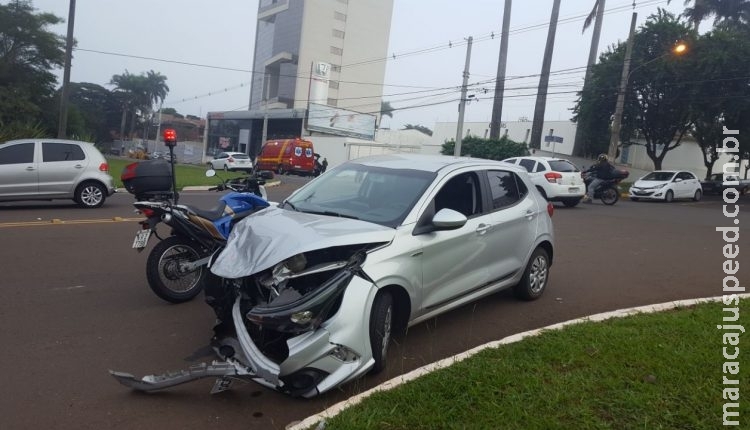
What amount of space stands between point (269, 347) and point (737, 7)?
4698cm

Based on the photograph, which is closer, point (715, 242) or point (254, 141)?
point (715, 242)

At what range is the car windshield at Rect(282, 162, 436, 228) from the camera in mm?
4816

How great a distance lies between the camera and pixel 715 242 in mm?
11828

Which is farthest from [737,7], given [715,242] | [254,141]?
[254,141]

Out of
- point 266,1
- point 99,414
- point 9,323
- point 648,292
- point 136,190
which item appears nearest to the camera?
point 99,414

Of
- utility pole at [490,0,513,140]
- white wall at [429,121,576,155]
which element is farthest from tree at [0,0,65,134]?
utility pole at [490,0,513,140]

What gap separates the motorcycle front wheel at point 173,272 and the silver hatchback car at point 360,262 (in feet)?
4.15

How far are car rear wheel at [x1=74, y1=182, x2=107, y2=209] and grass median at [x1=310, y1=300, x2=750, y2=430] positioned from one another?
38.0 ft

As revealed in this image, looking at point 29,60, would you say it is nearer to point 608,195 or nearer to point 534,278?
point 608,195

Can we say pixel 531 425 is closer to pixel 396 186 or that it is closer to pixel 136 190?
pixel 396 186

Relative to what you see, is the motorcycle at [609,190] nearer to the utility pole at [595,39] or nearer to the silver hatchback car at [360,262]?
the silver hatchback car at [360,262]

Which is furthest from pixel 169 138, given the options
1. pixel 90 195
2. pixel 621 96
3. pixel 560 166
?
pixel 621 96

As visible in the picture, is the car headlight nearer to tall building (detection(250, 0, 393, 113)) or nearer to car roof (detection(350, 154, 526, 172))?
car roof (detection(350, 154, 526, 172))

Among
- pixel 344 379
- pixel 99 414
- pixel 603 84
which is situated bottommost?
pixel 99 414
